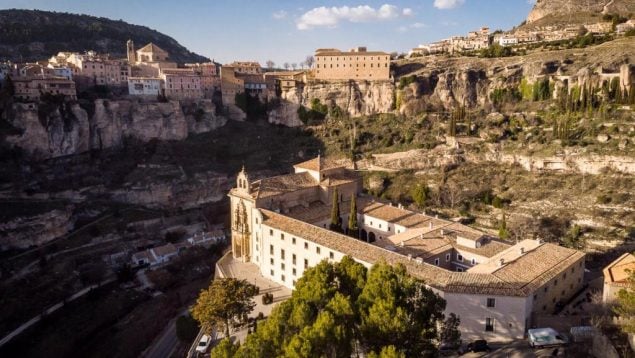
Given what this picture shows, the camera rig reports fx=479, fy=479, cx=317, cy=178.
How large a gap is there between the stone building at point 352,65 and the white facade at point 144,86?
80.1ft

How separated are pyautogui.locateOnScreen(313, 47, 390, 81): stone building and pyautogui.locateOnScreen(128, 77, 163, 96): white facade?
24.4 m

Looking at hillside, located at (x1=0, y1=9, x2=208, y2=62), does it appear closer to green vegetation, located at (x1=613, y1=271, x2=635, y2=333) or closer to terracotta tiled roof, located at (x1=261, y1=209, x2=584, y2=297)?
terracotta tiled roof, located at (x1=261, y1=209, x2=584, y2=297)

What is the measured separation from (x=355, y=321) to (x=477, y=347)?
27.9ft

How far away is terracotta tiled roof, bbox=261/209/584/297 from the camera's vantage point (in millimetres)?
23984

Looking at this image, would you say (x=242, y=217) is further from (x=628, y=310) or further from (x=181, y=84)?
(x=181, y=84)

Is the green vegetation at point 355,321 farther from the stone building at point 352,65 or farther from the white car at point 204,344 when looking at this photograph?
the stone building at point 352,65

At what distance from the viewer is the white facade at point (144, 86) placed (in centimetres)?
7044

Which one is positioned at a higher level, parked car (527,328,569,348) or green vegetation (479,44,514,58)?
green vegetation (479,44,514,58)

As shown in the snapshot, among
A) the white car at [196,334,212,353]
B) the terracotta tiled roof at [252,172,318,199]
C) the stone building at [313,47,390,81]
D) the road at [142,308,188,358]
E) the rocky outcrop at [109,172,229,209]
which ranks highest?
the stone building at [313,47,390,81]

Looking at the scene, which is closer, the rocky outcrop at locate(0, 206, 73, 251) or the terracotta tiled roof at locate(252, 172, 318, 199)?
the terracotta tiled roof at locate(252, 172, 318, 199)

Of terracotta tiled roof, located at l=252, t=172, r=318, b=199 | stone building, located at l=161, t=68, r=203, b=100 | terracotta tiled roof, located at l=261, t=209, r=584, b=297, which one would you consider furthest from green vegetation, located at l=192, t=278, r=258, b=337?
stone building, located at l=161, t=68, r=203, b=100

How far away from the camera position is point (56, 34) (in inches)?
3893

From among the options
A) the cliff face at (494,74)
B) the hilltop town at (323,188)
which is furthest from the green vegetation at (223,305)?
the cliff face at (494,74)

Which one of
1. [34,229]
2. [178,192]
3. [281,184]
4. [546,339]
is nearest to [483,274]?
[546,339]
